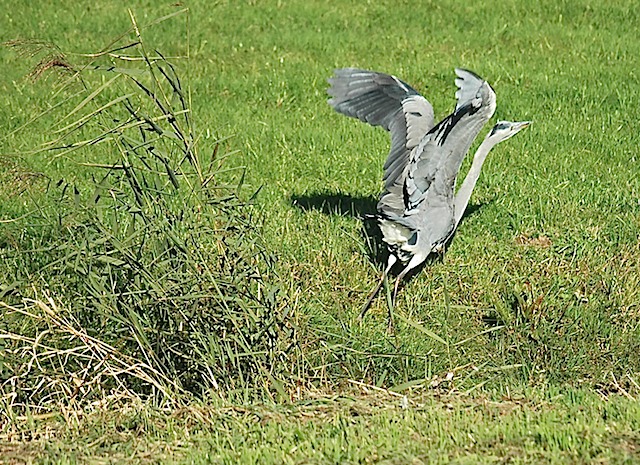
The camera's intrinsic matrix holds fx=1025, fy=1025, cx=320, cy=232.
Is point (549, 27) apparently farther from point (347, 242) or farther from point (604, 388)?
point (604, 388)

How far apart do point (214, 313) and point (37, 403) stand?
0.87 meters

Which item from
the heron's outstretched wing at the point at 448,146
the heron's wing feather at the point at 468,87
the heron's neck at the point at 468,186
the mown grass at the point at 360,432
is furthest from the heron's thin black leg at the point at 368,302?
the heron's wing feather at the point at 468,87

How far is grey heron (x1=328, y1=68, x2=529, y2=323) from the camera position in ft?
16.6

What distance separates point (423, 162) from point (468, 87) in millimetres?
450

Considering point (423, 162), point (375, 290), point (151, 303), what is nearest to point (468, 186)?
point (423, 162)

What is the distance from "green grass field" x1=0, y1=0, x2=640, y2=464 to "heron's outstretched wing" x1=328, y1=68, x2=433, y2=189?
501 mm

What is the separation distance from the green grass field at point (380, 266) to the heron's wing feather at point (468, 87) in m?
0.92

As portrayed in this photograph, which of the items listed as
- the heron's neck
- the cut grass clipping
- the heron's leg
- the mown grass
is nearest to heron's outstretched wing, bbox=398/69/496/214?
the heron's neck

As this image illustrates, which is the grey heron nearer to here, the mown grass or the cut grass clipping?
the cut grass clipping

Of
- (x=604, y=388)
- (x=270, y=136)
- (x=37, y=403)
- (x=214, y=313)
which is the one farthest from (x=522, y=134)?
(x=37, y=403)

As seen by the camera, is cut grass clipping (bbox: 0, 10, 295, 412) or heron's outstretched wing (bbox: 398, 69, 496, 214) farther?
heron's outstretched wing (bbox: 398, 69, 496, 214)

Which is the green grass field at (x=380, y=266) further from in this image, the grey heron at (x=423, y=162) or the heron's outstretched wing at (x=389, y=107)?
the heron's outstretched wing at (x=389, y=107)

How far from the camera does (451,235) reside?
5426mm

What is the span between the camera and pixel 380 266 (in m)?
5.46
